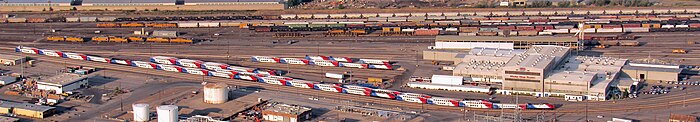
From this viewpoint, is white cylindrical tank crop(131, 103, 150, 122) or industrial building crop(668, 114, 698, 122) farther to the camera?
white cylindrical tank crop(131, 103, 150, 122)

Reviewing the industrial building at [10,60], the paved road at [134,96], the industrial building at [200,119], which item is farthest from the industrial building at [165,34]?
the industrial building at [200,119]

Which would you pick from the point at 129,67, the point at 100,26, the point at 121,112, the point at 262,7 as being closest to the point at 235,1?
the point at 262,7

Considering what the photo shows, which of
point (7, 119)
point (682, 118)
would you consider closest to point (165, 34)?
point (7, 119)

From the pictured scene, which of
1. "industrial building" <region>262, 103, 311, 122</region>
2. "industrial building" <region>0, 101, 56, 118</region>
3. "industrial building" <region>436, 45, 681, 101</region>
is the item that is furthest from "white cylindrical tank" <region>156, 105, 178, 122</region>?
"industrial building" <region>436, 45, 681, 101</region>

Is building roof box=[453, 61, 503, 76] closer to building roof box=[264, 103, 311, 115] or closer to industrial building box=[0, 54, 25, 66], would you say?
building roof box=[264, 103, 311, 115]

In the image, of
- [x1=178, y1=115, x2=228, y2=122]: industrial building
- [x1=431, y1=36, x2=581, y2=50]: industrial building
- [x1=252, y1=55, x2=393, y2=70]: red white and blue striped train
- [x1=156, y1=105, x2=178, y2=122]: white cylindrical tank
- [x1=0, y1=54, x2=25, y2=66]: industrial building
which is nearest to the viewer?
[x1=156, y1=105, x2=178, y2=122]: white cylindrical tank

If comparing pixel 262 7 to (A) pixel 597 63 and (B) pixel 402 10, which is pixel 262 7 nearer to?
(B) pixel 402 10

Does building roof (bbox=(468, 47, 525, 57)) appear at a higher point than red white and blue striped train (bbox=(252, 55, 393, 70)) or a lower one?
higher

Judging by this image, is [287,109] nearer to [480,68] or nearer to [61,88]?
[61,88]
